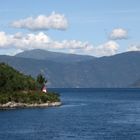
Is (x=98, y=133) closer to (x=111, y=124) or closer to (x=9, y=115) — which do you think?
(x=111, y=124)

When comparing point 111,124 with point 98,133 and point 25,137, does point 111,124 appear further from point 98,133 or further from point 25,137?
point 25,137

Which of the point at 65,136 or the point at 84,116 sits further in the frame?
the point at 84,116

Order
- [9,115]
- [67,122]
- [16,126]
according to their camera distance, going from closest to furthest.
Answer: [16,126], [67,122], [9,115]

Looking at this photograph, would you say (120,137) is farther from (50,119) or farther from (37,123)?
(50,119)

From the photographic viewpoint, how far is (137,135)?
127812mm

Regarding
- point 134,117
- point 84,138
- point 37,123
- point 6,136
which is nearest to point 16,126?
point 37,123

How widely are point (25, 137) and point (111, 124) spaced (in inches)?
1489

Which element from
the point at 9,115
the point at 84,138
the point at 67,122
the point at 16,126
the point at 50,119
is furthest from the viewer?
the point at 9,115

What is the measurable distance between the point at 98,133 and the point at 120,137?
973 cm

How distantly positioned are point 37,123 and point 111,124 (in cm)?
2131

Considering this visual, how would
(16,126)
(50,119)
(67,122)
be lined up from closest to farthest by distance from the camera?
(16,126), (67,122), (50,119)

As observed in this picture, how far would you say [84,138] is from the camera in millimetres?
121500

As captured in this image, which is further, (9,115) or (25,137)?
(9,115)

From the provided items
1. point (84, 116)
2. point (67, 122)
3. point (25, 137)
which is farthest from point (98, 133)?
point (84, 116)
